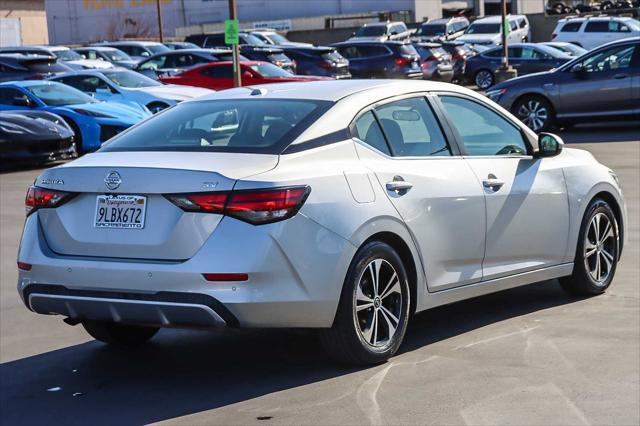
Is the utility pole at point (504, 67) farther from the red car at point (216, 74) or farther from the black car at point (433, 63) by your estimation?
the red car at point (216, 74)

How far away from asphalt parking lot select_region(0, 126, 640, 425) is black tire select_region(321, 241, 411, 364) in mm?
111

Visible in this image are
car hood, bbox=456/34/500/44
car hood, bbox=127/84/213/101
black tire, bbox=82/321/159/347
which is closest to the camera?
black tire, bbox=82/321/159/347

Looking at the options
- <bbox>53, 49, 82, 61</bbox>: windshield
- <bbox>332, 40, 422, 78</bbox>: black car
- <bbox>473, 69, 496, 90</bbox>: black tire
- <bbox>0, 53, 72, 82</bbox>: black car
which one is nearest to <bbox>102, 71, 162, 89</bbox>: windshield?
<bbox>0, 53, 72, 82</bbox>: black car

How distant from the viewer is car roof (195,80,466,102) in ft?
22.0

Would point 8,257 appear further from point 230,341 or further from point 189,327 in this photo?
point 189,327

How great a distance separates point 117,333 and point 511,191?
8.07 ft

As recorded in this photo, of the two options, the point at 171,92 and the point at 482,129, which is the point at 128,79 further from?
the point at 482,129

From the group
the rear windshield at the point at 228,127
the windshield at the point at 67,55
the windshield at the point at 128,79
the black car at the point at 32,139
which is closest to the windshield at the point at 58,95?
the black car at the point at 32,139

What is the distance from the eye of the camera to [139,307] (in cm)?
567

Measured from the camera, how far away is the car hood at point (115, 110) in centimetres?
2005

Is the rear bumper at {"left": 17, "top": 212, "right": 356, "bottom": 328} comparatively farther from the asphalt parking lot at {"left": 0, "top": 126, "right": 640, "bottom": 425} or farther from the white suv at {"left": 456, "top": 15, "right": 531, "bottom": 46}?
the white suv at {"left": 456, "top": 15, "right": 531, "bottom": 46}

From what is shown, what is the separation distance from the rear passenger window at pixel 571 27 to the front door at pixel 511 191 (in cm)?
3834

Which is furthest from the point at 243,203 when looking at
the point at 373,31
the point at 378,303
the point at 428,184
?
the point at 373,31

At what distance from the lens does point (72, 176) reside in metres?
6.00
